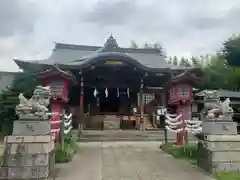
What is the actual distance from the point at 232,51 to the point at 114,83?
1474 centimetres

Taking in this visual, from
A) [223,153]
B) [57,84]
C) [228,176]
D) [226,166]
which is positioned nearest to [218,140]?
[223,153]

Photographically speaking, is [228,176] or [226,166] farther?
[226,166]

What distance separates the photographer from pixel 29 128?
6.34 metres

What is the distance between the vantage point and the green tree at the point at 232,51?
99.3 ft

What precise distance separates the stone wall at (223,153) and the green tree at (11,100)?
435 inches

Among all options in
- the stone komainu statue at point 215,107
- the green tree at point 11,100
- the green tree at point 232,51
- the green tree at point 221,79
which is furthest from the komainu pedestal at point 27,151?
the green tree at point 232,51

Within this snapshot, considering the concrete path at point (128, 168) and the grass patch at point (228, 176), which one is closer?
the grass patch at point (228, 176)

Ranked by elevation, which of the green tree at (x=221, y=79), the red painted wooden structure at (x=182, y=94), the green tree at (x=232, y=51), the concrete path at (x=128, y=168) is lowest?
the concrete path at (x=128, y=168)

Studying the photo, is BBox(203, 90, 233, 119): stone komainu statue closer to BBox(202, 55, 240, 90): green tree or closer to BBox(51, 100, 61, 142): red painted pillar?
BBox(51, 100, 61, 142): red painted pillar

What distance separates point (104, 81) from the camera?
2255 cm

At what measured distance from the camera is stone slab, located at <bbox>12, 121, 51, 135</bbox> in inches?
249

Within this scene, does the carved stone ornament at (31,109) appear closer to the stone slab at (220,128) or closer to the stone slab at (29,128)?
the stone slab at (29,128)

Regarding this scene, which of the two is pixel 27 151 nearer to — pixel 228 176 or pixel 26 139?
pixel 26 139

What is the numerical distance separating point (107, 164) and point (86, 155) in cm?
184
